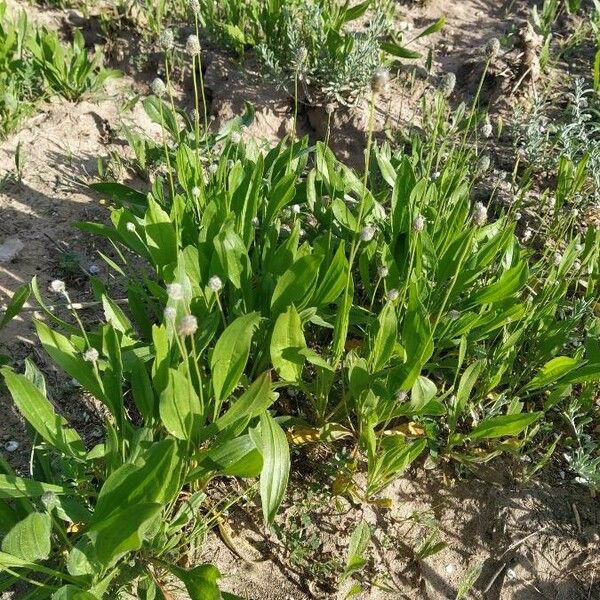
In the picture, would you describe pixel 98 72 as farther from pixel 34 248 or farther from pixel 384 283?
pixel 384 283

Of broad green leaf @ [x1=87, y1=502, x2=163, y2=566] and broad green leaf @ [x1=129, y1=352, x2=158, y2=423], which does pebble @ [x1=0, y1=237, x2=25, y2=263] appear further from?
broad green leaf @ [x1=87, y1=502, x2=163, y2=566]

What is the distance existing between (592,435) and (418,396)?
2.98 feet

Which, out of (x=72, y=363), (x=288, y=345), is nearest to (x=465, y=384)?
(x=288, y=345)

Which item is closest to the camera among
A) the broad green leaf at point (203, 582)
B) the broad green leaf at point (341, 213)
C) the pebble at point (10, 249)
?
the broad green leaf at point (203, 582)

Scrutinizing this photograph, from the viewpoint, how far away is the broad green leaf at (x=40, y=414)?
1.88m

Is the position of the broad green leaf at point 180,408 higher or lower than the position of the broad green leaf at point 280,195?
lower

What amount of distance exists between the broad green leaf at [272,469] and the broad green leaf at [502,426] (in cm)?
74

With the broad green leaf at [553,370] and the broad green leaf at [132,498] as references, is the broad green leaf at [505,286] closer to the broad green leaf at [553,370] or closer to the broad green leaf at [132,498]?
the broad green leaf at [553,370]

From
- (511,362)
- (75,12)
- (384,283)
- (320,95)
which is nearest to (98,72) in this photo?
(75,12)

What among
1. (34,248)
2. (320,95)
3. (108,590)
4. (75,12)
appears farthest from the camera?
(75,12)

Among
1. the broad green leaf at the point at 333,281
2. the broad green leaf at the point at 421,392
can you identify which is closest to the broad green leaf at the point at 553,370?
the broad green leaf at the point at 421,392

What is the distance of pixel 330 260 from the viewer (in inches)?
94.9

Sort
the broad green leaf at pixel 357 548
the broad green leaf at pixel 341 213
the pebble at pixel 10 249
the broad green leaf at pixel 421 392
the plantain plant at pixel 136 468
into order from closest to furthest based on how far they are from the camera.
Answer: the plantain plant at pixel 136 468 → the broad green leaf at pixel 357 548 → the broad green leaf at pixel 421 392 → the broad green leaf at pixel 341 213 → the pebble at pixel 10 249

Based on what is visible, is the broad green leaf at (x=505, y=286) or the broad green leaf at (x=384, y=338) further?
the broad green leaf at (x=505, y=286)
